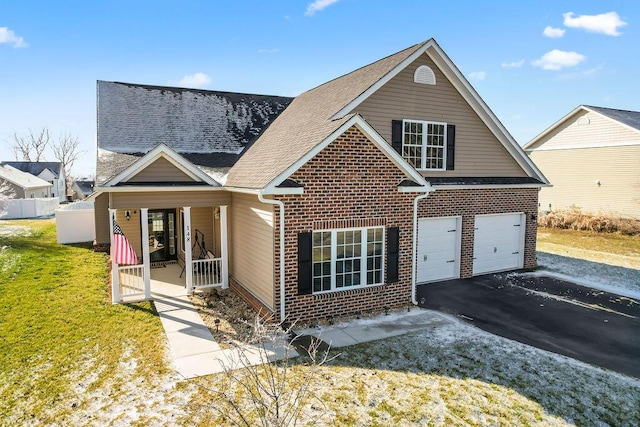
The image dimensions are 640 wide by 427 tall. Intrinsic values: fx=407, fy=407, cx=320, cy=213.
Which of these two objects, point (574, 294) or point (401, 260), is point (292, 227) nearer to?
point (401, 260)

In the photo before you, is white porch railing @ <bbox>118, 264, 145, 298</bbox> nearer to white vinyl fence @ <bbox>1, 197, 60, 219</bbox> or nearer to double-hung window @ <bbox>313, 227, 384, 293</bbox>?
double-hung window @ <bbox>313, 227, 384, 293</bbox>

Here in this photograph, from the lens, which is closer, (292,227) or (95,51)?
(292,227)

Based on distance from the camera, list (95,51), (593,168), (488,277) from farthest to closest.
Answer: (593,168) → (95,51) → (488,277)

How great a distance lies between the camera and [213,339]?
8656 millimetres

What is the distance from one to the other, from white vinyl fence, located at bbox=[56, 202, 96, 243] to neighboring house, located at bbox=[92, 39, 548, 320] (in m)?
3.21

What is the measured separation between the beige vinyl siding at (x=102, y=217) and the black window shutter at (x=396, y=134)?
12.3 meters

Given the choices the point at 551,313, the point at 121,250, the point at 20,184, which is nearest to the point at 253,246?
the point at 121,250

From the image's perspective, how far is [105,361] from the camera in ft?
24.9

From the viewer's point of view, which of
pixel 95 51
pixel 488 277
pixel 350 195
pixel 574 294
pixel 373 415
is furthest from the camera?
pixel 95 51

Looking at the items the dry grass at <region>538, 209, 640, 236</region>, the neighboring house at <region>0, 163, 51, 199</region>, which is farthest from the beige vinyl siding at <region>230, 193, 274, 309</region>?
the neighboring house at <region>0, 163, 51, 199</region>

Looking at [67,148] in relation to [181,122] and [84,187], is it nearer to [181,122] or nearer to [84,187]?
[84,187]

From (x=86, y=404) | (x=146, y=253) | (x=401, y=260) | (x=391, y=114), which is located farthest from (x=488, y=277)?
(x=86, y=404)

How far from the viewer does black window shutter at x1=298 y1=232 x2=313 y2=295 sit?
9.35m

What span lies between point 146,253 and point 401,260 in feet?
22.5
